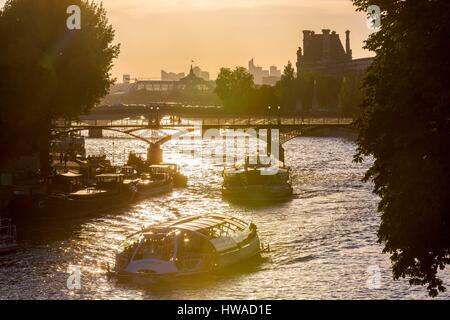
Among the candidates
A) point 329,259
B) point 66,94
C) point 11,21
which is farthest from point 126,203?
point 329,259

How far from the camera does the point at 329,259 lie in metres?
41.4

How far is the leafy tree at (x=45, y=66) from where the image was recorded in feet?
194

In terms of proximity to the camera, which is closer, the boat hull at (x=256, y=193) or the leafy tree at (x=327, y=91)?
the boat hull at (x=256, y=193)

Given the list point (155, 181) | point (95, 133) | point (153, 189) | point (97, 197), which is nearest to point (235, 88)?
point (95, 133)

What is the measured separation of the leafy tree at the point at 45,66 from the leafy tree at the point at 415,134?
36.1 metres

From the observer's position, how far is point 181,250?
39.9 m

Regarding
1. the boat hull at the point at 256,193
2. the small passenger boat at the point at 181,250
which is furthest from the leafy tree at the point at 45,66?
the small passenger boat at the point at 181,250

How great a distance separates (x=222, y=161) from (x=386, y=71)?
8116 cm

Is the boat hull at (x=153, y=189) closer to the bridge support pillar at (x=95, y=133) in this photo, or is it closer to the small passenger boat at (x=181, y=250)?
the small passenger boat at (x=181, y=250)

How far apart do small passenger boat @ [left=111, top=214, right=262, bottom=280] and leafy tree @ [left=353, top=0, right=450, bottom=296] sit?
15319mm

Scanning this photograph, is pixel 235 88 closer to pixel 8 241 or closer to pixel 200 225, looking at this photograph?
pixel 8 241

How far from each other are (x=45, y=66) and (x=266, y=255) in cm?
2475

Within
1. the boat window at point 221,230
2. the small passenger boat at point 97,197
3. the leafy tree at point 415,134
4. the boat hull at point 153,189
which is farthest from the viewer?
the boat hull at point 153,189

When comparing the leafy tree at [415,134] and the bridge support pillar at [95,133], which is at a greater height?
the leafy tree at [415,134]
